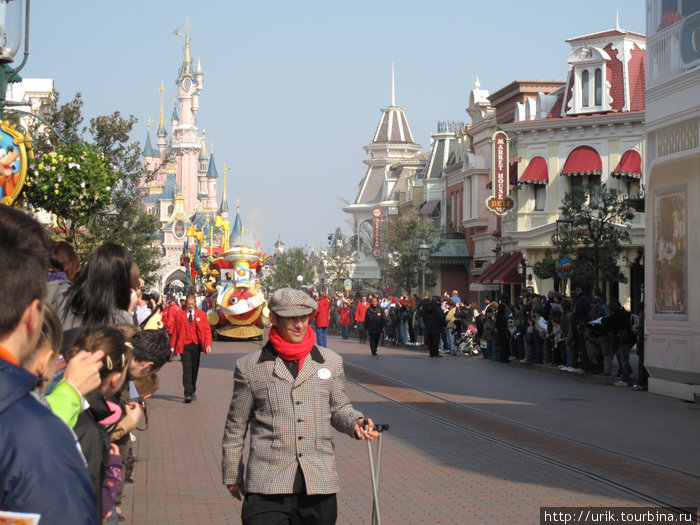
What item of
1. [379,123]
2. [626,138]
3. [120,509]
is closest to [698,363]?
[120,509]

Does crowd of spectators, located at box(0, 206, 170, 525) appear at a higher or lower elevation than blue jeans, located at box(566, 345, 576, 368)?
higher

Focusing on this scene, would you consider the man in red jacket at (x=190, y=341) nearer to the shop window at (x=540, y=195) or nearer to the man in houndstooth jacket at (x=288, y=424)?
the man in houndstooth jacket at (x=288, y=424)

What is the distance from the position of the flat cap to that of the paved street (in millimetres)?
3127

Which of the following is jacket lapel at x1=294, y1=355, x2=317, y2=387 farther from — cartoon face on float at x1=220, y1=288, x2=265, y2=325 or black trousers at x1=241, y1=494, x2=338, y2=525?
cartoon face on float at x1=220, y1=288, x2=265, y2=325

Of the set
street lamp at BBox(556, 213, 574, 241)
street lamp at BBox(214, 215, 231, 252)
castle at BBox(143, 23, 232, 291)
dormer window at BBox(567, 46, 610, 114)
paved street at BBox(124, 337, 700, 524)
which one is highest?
castle at BBox(143, 23, 232, 291)

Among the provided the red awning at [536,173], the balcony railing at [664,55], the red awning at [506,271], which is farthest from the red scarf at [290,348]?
the red awning at [506,271]

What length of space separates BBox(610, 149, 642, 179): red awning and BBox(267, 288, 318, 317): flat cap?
1325 inches

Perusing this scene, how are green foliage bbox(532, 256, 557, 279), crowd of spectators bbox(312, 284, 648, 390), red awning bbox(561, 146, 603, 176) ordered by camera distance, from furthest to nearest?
red awning bbox(561, 146, 603, 176), green foliage bbox(532, 256, 557, 279), crowd of spectators bbox(312, 284, 648, 390)

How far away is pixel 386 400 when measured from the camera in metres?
17.0

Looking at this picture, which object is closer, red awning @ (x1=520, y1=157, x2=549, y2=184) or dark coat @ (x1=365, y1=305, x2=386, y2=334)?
dark coat @ (x1=365, y1=305, x2=386, y2=334)

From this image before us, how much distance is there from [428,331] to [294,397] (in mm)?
24955

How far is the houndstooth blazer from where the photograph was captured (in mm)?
4953

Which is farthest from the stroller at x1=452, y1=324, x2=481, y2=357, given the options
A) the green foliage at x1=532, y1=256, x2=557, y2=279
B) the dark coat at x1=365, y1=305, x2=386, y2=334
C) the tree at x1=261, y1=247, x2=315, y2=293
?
the tree at x1=261, y1=247, x2=315, y2=293

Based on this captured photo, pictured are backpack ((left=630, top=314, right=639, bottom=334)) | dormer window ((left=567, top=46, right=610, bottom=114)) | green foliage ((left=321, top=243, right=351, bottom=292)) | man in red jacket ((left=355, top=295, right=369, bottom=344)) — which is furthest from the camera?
green foliage ((left=321, top=243, right=351, bottom=292))
